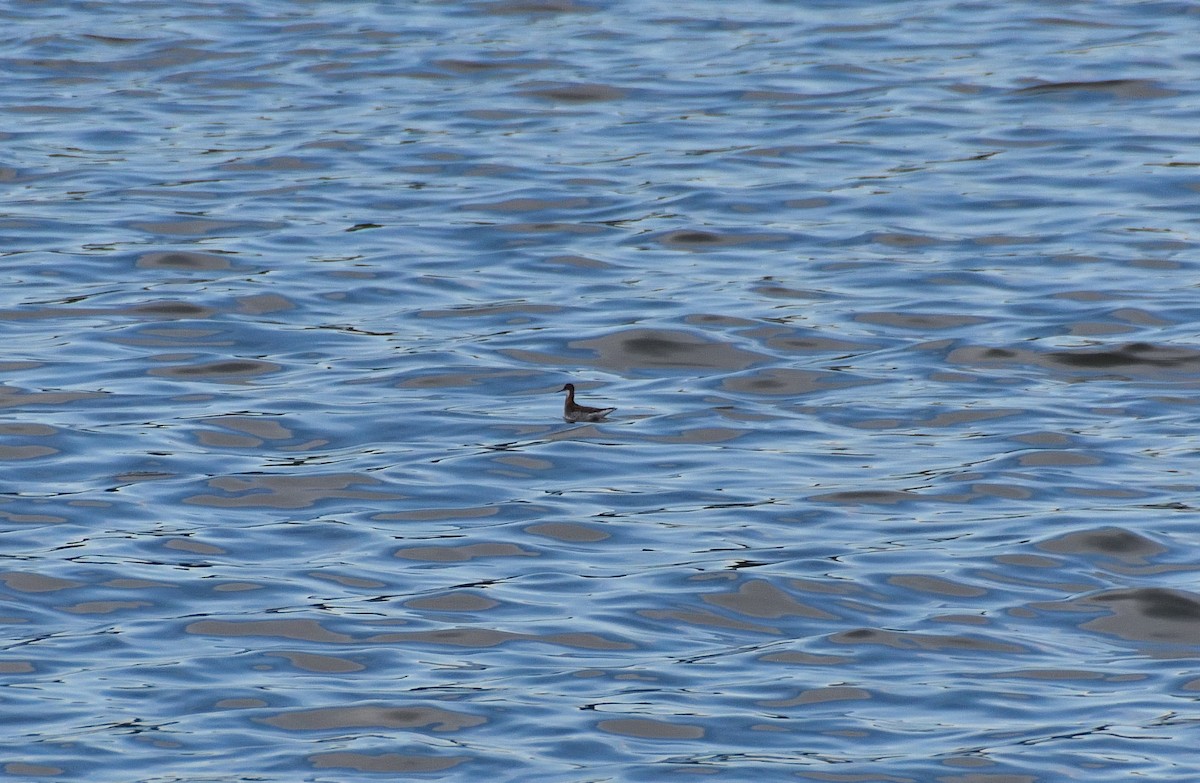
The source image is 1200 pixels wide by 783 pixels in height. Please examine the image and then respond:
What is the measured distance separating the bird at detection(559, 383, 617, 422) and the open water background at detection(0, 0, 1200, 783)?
10 centimetres

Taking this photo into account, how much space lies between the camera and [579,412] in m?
12.6

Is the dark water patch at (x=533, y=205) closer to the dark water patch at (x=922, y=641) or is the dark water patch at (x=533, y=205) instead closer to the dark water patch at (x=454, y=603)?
the dark water patch at (x=454, y=603)

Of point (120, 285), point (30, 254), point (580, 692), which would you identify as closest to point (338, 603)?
point (580, 692)

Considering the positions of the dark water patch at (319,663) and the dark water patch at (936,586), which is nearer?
the dark water patch at (319,663)

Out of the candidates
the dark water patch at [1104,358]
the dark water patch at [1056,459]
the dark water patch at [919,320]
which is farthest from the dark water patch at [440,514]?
the dark water patch at [919,320]

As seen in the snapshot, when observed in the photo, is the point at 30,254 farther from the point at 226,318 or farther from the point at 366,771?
the point at 366,771

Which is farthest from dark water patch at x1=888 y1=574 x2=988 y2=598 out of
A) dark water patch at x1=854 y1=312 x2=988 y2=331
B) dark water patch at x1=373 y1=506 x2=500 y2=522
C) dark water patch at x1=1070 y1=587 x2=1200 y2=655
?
dark water patch at x1=854 y1=312 x2=988 y2=331

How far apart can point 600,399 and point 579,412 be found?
727mm

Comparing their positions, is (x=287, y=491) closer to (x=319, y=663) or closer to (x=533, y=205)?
(x=319, y=663)

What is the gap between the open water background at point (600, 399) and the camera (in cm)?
850

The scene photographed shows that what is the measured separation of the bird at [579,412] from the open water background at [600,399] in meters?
0.10

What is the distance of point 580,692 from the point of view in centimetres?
865

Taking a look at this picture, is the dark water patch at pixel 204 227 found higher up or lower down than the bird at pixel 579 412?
higher up

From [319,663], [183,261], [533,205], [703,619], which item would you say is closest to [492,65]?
[533,205]
